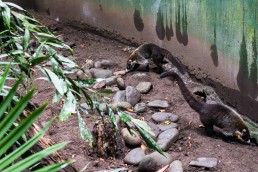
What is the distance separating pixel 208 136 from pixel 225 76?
763 millimetres

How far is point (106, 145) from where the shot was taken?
3.66m

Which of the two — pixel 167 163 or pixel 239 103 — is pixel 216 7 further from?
pixel 167 163

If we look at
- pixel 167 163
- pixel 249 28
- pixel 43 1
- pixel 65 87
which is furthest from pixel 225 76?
pixel 43 1

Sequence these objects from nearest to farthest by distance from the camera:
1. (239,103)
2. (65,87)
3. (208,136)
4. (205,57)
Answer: (65,87)
(208,136)
(239,103)
(205,57)

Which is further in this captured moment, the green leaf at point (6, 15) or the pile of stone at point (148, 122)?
the pile of stone at point (148, 122)

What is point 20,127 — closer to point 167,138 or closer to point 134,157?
point 134,157

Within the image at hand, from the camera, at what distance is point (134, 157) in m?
3.68

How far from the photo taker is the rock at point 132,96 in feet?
15.6

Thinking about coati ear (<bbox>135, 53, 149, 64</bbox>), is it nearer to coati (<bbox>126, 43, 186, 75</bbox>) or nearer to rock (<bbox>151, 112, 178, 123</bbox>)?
coati (<bbox>126, 43, 186, 75</bbox>)

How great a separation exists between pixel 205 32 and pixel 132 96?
1.02m

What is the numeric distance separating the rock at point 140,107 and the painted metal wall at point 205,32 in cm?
79

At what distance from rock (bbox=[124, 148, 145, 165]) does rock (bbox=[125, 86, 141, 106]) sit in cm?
104

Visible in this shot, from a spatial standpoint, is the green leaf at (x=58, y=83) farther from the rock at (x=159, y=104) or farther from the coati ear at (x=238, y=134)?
the rock at (x=159, y=104)

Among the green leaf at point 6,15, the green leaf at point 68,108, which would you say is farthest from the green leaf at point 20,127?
the green leaf at point 6,15
